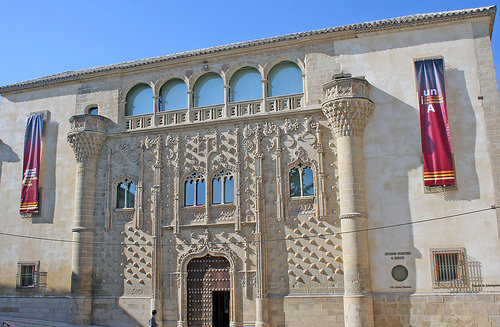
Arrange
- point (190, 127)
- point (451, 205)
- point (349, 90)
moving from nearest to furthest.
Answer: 1. point (451, 205)
2. point (349, 90)
3. point (190, 127)

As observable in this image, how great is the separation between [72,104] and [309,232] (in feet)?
36.7

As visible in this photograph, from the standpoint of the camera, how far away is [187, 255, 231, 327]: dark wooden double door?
18.7 metres

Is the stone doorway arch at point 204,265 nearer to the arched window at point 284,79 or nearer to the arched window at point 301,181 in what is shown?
the arched window at point 301,181

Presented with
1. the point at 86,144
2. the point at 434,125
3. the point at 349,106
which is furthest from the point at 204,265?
the point at 434,125

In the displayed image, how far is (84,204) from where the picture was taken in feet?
67.6

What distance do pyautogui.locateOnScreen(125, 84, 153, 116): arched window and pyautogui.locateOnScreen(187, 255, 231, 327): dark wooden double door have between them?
640 centimetres

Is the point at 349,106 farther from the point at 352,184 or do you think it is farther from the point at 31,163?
the point at 31,163

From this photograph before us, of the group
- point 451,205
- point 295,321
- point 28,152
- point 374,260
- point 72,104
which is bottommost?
point 295,321

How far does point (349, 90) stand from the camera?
17656 millimetres

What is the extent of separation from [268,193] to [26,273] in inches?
406

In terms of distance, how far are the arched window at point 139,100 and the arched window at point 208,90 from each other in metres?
1.97

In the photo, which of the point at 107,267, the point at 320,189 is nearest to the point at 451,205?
the point at 320,189

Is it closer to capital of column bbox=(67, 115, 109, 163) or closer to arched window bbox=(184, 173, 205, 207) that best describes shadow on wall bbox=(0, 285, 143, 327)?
arched window bbox=(184, 173, 205, 207)

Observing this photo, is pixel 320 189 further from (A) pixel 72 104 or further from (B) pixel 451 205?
(A) pixel 72 104
